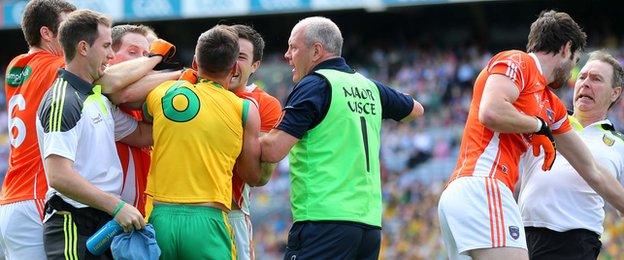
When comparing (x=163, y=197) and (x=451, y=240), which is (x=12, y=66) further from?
(x=451, y=240)

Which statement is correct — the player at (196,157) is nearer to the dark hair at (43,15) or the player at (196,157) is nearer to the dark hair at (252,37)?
the dark hair at (252,37)

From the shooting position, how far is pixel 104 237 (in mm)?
5535

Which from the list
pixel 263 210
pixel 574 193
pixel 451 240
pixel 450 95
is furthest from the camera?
pixel 450 95

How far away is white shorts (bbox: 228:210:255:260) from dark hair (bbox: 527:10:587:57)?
217cm

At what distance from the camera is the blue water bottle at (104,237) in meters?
5.53

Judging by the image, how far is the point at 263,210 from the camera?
21.0m

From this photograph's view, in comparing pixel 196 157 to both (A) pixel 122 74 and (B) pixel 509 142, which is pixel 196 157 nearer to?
(A) pixel 122 74

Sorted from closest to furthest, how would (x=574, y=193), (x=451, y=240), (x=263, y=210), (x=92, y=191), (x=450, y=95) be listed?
1. (x=92, y=191)
2. (x=451, y=240)
3. (x=574, y=193)
4. (x=263, y=210)
5. (x=450, y=95)

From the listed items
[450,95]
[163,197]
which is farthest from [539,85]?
[450,95]

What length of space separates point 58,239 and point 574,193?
11.6 feet

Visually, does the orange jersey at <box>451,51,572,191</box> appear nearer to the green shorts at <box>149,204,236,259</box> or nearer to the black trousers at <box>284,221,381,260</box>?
the black trousers at <box>284,221,381,260</box>

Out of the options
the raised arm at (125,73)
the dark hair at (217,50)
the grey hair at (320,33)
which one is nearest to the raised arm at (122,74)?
the raised arm at (125,73)

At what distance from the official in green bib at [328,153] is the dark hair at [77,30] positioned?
45.0 inches

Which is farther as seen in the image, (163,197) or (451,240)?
(451,240)
